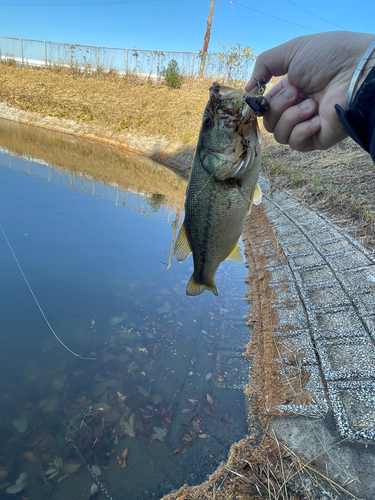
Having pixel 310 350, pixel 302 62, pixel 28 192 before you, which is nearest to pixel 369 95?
pixel 302 62

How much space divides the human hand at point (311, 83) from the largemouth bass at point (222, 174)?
323mm

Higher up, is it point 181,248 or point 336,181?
point 181,248

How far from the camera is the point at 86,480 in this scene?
9.78ft

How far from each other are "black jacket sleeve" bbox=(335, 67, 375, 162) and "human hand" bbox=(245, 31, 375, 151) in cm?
33

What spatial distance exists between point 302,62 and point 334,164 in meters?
8.21

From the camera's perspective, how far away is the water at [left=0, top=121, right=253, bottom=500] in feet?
10.2

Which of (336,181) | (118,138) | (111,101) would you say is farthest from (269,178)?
(111,101)

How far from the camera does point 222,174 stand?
2096 millimetres

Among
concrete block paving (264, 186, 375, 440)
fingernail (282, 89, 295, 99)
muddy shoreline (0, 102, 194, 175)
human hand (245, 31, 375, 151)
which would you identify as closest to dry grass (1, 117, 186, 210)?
muddy shoreline (0, 102, 194, 175)

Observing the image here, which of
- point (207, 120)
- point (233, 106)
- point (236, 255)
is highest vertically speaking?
point (233, 106)

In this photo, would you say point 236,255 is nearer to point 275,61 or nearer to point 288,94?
point 288,94

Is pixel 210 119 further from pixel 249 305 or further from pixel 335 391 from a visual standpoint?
pixel 249 305

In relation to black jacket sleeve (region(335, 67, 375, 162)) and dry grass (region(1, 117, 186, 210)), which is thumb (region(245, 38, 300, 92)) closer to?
black jacket sleeve (region(335, 67, 375, 162))

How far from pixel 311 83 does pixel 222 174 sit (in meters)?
0.88
